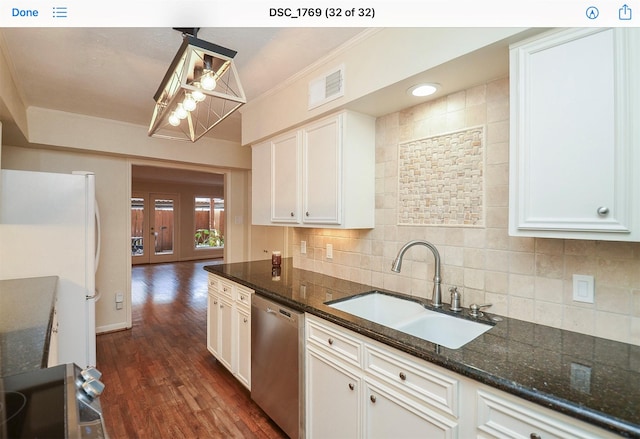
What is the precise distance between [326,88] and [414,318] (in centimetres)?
157

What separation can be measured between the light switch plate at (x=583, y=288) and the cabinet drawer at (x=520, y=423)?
673mm

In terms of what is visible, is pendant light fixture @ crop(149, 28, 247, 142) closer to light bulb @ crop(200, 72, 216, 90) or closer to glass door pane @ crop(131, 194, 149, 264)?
light bulb @ crop(200, 72, 216, 90)

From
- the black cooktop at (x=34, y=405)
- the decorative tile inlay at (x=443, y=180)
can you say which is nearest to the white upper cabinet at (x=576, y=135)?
the decorative tile inlay at (x=443, y=180)

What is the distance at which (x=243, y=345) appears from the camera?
2.27m

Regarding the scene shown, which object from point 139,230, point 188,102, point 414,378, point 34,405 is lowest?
point 414,378

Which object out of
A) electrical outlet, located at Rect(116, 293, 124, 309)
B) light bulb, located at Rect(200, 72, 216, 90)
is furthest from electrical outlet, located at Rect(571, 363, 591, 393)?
electrical outlet, located at Rect(116, 293, 124, 309)

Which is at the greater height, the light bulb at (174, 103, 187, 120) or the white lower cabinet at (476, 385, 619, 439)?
the light bulb at (174, 103, 187, 120)

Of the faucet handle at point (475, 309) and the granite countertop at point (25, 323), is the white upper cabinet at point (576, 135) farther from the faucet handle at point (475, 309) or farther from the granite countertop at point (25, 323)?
the granite countertop at point (25, 323)

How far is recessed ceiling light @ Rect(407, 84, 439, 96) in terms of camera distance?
165 centimetres

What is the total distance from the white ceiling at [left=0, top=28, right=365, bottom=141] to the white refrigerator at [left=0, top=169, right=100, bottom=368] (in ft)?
2.51

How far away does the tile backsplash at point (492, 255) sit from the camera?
1.23 metres
